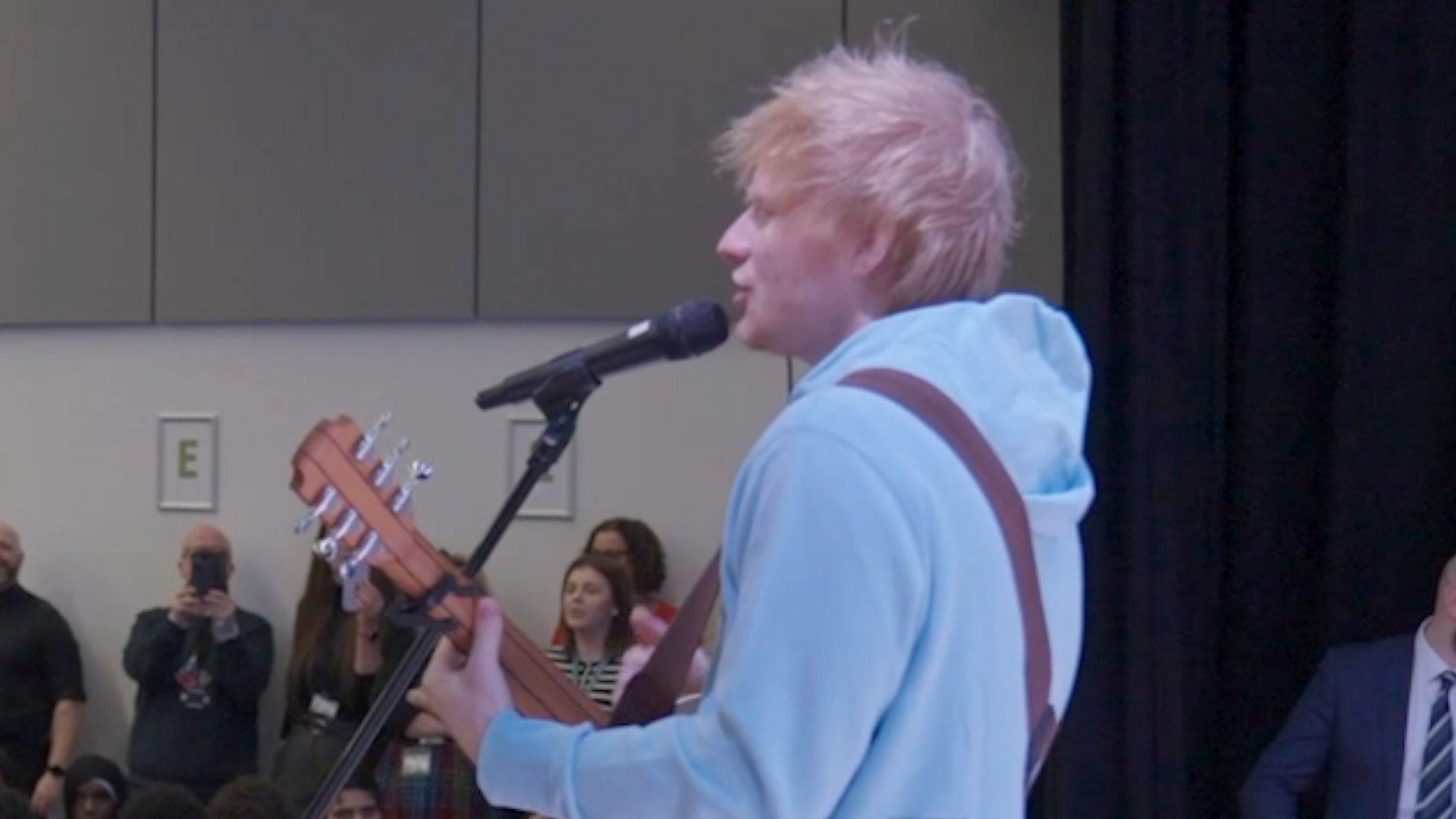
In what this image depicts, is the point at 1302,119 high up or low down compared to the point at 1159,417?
up

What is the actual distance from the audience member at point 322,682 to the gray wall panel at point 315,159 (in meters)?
0.96

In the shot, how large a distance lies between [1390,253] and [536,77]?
2.70 meters

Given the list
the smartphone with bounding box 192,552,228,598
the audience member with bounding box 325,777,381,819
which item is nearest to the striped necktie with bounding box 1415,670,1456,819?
the audience member with bounding box 325,777,381,819

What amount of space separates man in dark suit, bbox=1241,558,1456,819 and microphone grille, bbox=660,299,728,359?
3.05 meters

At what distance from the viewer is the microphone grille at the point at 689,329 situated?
5.89ft

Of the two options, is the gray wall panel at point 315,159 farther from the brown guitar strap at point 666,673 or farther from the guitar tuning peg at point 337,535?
the brown guitar strap at point 666,673

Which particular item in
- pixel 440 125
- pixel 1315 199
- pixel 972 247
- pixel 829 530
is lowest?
pixel 829 530

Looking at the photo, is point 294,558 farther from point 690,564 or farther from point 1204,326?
point 1204,326

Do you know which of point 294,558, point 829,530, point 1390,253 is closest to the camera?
point 829,530

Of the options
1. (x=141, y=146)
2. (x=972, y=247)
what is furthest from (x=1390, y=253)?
(x=141, y=146)

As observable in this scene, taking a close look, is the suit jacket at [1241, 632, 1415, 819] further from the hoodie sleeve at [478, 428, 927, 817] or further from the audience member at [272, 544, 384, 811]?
the hoodie sleeve at [478, 428, 927, 817]

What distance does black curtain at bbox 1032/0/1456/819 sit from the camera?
179 inches

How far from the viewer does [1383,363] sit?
179 inches

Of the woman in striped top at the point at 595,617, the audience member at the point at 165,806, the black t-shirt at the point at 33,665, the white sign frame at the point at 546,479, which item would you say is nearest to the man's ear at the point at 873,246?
the audience member at the point at 165,806
